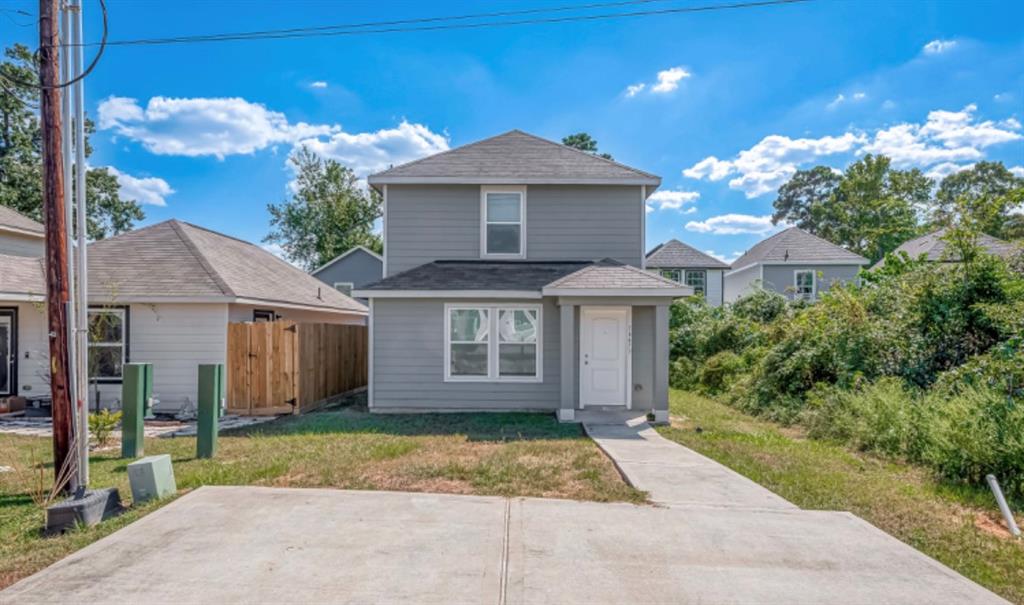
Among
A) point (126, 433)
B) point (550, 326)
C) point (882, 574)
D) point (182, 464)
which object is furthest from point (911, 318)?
point (126, 433)

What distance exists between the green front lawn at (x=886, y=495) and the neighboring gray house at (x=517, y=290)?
2.20m

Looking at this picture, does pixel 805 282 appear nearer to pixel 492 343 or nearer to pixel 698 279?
pixel 698 279

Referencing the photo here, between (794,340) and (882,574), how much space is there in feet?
28.5

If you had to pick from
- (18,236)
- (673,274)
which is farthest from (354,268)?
(673,274)

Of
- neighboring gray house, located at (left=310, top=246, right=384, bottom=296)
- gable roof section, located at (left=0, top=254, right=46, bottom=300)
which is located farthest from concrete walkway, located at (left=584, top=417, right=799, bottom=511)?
neighboring gray house, located at (left=310, top=246, right=384, bottom=296)

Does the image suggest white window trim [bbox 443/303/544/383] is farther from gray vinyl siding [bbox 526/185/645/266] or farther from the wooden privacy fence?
the wooden privacy fence

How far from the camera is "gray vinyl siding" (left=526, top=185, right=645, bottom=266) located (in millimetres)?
11281

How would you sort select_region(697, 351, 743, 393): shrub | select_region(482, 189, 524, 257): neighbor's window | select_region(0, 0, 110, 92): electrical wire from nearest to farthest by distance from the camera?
select_region(0, 0, 110, 92): electrical wire, select_region(482, 189, 524, 257): neighbor's window, select_region(697, 351, 743, 393): shrub

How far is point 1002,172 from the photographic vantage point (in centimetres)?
4350

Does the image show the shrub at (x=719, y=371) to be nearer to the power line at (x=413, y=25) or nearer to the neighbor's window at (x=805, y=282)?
the power line at (x=413, y=25)

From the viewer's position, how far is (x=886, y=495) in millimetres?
5242

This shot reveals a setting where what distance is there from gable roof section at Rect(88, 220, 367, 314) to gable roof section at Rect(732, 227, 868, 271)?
21.7 metres

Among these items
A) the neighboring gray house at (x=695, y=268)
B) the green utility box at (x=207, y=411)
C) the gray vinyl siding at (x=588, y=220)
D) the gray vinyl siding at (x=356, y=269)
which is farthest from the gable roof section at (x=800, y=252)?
the green utility box at (x=207, y=411)

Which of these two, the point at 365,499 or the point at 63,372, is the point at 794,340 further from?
the point at 63,372
